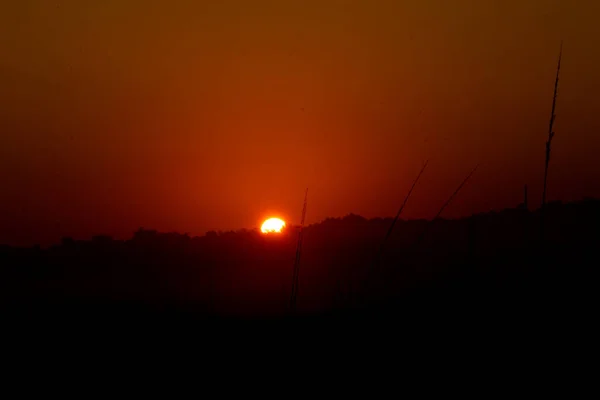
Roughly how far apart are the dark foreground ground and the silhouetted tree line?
1 cm

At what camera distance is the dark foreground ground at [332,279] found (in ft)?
7.53

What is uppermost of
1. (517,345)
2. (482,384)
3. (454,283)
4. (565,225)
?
(565,225)

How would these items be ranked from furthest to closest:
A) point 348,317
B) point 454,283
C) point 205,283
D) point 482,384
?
point 205,283
point 454,283
point 348,317
point 482,384

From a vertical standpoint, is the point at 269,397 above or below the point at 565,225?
below

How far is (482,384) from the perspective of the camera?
174 cm

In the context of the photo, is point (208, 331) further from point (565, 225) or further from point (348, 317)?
point (565, 225)

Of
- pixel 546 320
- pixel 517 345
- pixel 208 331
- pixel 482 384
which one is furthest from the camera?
pixel 208 331

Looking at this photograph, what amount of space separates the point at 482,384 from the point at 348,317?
709mm

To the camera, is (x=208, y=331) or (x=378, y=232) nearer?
(x=208, y=331)

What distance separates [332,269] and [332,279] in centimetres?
43

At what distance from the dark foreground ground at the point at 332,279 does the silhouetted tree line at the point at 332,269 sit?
0.6 inches

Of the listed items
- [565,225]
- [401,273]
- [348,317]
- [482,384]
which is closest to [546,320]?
[482,384]

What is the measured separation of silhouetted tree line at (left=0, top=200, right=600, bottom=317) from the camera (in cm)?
256

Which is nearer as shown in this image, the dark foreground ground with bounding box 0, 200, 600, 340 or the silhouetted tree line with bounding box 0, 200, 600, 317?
the dark foreground ground with bounding box 0, 200, 600, 340
